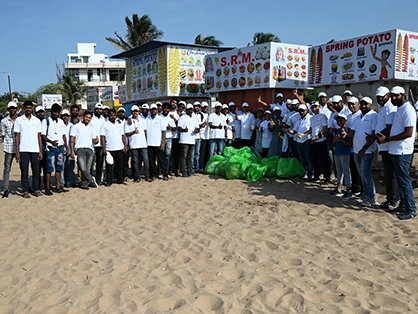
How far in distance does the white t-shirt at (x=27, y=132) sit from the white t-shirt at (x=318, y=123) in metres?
5.49

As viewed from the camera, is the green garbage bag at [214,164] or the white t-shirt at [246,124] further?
the white t-shirt at [246,124]

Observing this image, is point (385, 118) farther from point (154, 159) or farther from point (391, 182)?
point (154, 159)

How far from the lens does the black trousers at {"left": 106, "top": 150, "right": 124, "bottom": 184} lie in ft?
28.8

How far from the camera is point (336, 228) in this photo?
5.40m

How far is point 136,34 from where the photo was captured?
30.9 metres

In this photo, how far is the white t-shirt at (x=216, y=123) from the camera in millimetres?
10062

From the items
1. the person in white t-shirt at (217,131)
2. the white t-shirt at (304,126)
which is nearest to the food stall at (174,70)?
the person in white t-shirt at (217,131)

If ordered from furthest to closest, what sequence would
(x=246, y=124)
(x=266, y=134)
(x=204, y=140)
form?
(x=246, y=124) → (x=204, y=140) → (x=266, y=134)

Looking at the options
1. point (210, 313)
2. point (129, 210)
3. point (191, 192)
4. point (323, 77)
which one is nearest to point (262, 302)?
point (210, 313)

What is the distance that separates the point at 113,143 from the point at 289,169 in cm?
392

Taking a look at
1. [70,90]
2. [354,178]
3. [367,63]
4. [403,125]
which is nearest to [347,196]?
[354,178]

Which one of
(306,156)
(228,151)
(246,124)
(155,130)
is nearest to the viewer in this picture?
(306,156)

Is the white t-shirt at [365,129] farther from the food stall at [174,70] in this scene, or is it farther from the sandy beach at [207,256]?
the food stall at [174,70]

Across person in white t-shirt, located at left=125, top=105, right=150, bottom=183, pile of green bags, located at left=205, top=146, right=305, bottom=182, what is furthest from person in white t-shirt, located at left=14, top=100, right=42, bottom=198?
pile of green bags, located at left=205, top=146, right=305, bottom=182
